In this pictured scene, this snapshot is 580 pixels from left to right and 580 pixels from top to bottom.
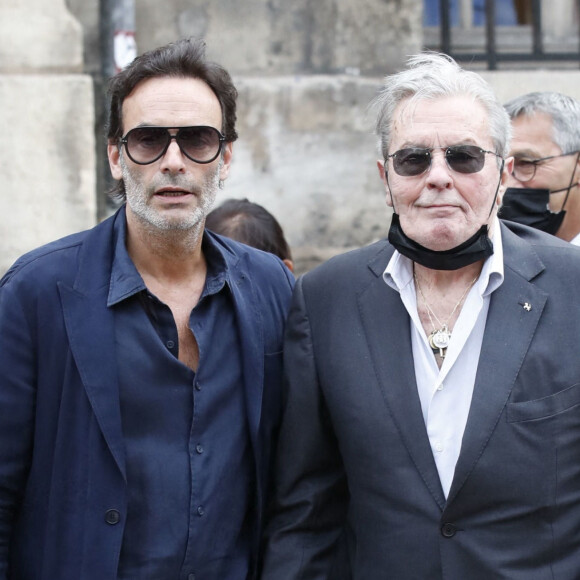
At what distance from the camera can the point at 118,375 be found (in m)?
2.93

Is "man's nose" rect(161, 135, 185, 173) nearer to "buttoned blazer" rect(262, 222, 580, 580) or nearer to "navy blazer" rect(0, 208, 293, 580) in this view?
"navy blazer" rect(0, 208, 293, 580)

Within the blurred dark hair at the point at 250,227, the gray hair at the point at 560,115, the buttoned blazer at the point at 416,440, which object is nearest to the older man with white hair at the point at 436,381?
the buttoned blazer at the point at 416,440

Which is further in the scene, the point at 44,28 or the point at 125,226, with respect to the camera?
the point at 44,28

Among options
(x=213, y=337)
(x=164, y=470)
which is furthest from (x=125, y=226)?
(x=164, y=470)

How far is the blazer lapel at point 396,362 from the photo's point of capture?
2824 mm

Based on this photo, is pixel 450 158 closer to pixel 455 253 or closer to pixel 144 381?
pixel 455 253

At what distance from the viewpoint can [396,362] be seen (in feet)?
9.62

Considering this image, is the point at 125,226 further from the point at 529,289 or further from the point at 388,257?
the point at 529,289

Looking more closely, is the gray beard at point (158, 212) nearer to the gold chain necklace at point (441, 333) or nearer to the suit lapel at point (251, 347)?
the suit lapel at point (251, 347)

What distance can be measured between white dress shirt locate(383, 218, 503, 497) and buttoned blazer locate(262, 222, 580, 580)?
1.3 inches

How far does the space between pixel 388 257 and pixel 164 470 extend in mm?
867

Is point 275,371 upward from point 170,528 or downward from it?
upward

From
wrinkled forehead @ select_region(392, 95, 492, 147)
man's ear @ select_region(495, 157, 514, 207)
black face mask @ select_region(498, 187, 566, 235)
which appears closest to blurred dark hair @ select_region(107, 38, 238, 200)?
wrinkled forehead @ select_region(392, 95, 492, 147)

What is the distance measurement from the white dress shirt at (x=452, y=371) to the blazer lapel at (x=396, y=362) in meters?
0.03
